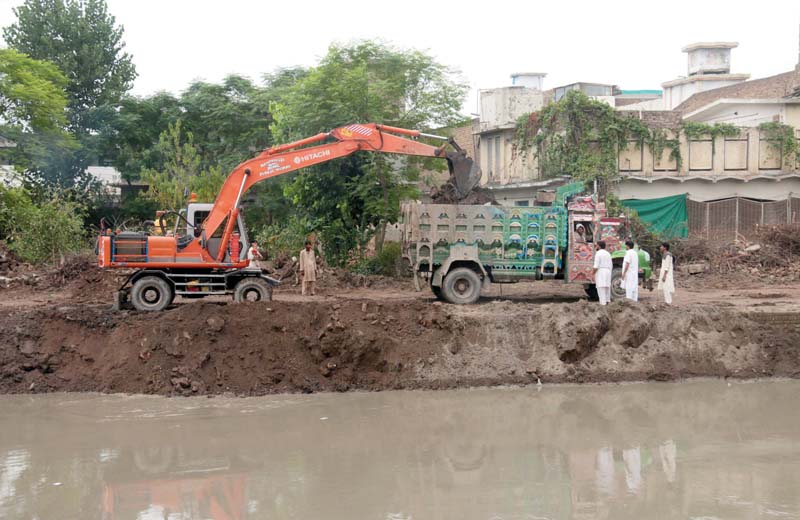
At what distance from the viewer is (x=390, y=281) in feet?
70.9

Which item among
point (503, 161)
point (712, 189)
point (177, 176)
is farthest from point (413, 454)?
point (177, 176)

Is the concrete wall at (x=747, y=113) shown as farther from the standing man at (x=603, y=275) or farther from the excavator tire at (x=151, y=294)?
the excavator tire at (x=151, y=294)

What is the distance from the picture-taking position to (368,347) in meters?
13.0

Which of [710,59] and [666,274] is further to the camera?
[710,59]

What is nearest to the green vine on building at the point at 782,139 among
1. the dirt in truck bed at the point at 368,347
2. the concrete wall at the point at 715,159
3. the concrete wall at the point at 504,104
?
the concrete wall at the point at 715,159

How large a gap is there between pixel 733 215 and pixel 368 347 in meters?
17.2

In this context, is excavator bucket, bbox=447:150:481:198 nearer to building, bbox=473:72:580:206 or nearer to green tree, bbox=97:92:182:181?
building, bbox=473:72:580:206

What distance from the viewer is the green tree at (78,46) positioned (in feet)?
116

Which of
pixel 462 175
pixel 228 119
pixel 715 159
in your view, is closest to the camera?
pixel 462 175

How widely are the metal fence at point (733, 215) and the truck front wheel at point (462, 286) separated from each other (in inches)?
447

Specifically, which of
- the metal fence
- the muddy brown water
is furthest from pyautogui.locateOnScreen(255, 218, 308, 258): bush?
the metal fence

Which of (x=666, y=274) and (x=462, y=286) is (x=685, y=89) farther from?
(x=462, y=286)

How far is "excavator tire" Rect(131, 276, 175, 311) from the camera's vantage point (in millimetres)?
14945

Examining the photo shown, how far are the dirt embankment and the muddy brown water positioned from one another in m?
0.42
